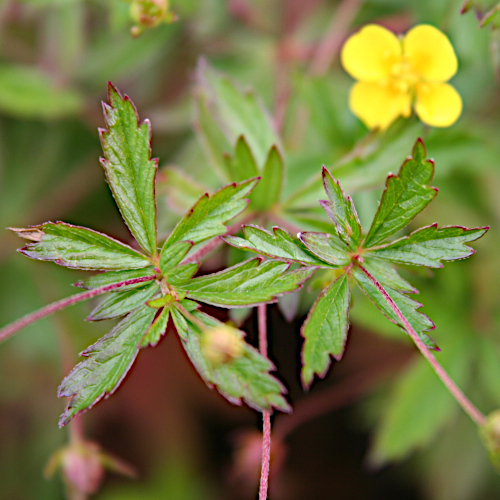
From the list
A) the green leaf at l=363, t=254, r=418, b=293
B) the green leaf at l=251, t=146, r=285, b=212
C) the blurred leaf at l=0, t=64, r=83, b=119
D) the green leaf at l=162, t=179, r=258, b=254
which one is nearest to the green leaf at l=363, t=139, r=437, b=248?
the green leaf at l=363, t=254, r=418, b=293

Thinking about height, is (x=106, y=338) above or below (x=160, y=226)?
below

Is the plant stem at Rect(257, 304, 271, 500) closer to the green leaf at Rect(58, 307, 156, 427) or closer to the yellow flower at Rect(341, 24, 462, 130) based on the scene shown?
the green leaf at Rect(58, 307, 156, 427)

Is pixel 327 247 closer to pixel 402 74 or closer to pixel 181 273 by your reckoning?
pixel 181 273

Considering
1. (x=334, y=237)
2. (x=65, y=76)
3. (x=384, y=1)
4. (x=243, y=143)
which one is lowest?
(x=334, y=237)

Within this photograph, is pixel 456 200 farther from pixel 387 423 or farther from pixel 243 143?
pixel 243 143

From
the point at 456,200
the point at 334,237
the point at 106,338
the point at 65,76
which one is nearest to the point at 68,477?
the point at 106,338

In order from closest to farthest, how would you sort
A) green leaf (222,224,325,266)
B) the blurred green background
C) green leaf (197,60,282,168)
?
green leaf (222,224,325,266) → green leaf (197,60,282,168) → the blurred green background

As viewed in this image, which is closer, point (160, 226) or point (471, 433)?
point (160, 226)
